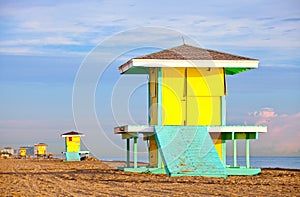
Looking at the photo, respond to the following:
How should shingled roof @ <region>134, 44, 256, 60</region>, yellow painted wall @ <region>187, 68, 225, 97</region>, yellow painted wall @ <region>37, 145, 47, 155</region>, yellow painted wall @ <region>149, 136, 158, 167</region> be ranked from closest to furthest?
shingled roof @ <region>134, 44, 256, 60</region> → yellow painted wall @ <region>187, 68, 225, 97</region> → yellow painted wall @ <region>149, 136, 158, 167</region> → yellow painted wall @ <region>37, 145, 47, 155</region>

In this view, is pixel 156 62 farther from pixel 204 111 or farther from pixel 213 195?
pixel 213 195

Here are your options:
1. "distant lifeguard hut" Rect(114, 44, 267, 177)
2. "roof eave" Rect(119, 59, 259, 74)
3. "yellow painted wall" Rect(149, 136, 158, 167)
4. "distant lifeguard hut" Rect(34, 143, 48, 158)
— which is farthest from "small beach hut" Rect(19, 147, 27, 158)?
"roof eave" Rect(119, 59, 259, 74)

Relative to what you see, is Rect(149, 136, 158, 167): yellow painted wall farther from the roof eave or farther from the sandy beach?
the sandy beach

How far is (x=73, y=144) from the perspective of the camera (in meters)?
41.8

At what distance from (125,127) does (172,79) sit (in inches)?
88.1

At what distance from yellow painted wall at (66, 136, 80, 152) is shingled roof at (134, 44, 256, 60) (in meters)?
21.0

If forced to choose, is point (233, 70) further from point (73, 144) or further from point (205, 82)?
point (73, 144)

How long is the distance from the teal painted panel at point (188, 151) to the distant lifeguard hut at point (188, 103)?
0.03m

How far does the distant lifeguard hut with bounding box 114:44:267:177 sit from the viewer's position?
1975 centimetres

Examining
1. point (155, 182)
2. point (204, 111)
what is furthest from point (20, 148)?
point (155, 182)

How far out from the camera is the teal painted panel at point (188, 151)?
17.9m

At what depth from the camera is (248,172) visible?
20.0 meters

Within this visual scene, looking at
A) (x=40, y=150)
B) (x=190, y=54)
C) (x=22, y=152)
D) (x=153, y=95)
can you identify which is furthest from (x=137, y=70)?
(x=22, y=152)

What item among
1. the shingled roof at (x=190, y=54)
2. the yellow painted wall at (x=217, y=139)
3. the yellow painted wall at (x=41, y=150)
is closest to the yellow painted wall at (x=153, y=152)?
the yellow painted wall at (x=217, y=139)
